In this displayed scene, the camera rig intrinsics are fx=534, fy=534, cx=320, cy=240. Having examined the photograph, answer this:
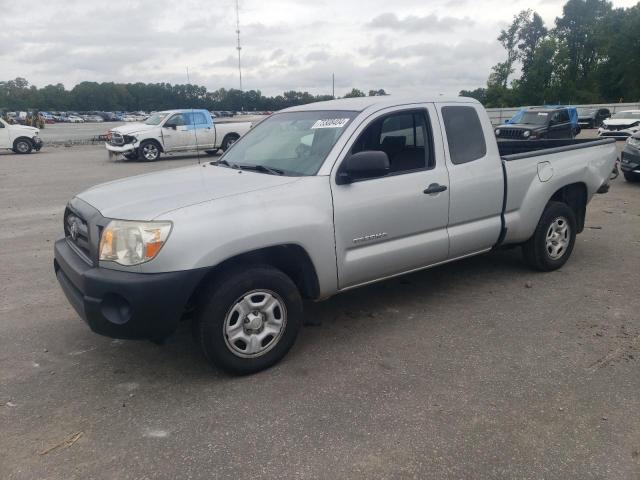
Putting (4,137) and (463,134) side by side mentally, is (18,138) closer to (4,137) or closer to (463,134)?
(4,137)

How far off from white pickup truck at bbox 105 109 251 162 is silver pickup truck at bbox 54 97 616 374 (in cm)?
1486

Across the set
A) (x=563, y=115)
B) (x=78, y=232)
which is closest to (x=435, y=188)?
(x=78, y=232)

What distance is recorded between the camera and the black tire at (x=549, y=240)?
5262mm

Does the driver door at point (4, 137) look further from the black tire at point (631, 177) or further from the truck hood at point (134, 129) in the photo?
the black tire at point (631, 177)

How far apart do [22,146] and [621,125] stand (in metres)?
26.3

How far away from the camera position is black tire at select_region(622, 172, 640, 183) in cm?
1149

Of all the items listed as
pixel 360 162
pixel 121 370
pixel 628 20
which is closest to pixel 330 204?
pixel 360 162

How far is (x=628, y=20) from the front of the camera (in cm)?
6028

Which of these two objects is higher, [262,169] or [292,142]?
[292,142]

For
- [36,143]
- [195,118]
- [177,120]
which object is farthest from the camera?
[36,143]

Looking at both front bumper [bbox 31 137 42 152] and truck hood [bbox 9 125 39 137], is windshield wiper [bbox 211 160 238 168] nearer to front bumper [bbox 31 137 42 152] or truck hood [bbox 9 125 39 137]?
truck hood [bbox 9 125 39 137]

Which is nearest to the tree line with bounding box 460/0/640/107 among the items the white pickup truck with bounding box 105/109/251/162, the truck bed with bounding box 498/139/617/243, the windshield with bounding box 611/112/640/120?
the windshield with bounding box 611/112/640/120

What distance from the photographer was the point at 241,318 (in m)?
3.39

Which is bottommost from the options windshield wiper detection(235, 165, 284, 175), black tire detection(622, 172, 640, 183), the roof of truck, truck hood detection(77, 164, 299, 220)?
black tire detection(622, 172, 640, 183)
